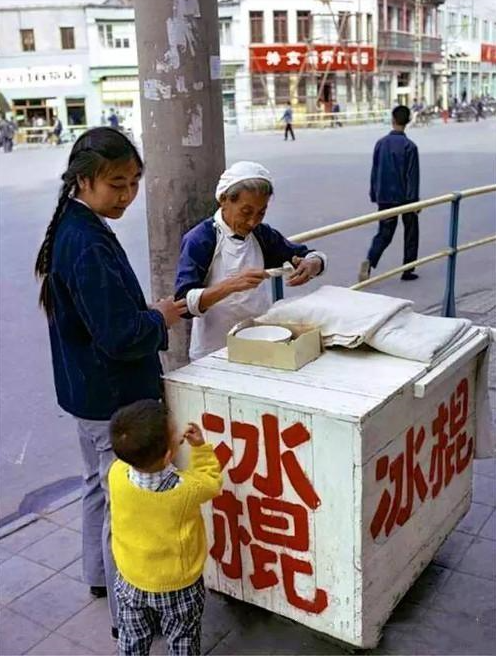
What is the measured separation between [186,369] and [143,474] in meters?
0.45

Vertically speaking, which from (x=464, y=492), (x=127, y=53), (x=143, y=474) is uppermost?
(x=127, y=53)

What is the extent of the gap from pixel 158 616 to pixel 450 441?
112 centimetres

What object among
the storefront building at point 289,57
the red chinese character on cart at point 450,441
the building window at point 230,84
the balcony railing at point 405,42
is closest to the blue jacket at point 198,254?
the red chinese character on cart at point 450,441

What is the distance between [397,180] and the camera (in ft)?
25.6

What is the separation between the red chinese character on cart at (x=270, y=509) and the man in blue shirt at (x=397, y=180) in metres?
5.50

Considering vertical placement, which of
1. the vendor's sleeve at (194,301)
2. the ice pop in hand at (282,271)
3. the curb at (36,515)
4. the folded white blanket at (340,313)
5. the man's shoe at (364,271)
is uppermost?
the ice pop in hand at (282,271)

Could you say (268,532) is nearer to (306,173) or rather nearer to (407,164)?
(407,164)

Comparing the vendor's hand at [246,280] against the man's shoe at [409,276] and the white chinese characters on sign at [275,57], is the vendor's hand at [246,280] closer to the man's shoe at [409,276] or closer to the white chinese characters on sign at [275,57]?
the man's shoe at [409,276]

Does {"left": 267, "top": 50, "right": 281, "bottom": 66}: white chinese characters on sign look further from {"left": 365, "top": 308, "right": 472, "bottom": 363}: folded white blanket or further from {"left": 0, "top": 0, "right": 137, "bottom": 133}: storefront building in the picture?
{"left": 365, "top": 308, "right": 472, "bottom": 363}: folded white blanket

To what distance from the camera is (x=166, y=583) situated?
7.24 ft

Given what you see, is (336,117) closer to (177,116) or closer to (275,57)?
(275,57)

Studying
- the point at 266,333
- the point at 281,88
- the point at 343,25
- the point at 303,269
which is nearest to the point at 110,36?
the point at 281,88

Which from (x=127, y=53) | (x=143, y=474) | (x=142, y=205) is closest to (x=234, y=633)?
(x=143, y=474)

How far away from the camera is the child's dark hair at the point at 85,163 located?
2201 millimetres
